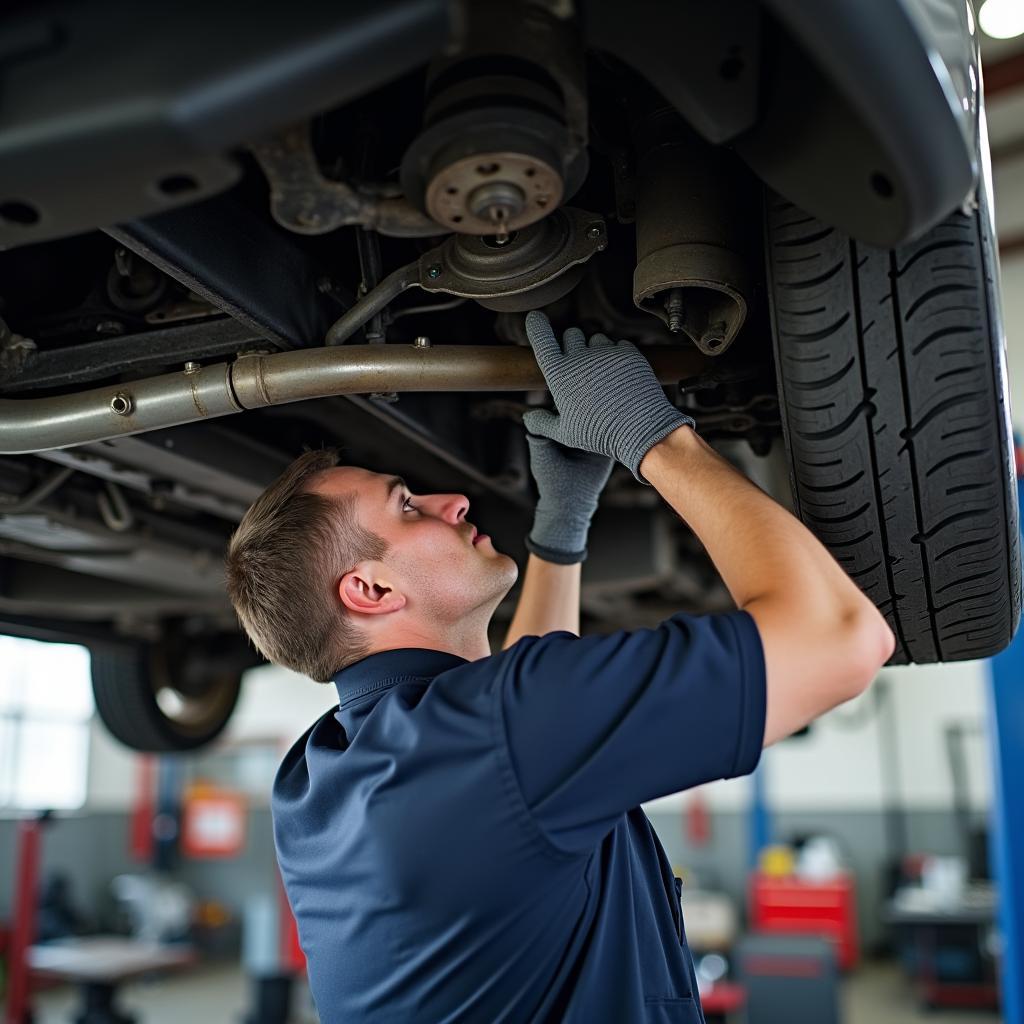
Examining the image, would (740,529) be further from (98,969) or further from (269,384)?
(98,969)

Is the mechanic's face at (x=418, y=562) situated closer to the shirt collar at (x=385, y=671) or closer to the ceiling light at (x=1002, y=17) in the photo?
the shirt collar at (x=385, y=671)

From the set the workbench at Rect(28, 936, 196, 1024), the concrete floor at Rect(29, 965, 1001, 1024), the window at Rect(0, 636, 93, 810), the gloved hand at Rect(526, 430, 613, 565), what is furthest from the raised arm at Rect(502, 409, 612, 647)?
the window at Rect(0, 636, 93, 810)

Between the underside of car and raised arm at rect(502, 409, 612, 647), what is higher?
the underside of car

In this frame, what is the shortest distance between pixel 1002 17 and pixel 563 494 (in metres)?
4.36

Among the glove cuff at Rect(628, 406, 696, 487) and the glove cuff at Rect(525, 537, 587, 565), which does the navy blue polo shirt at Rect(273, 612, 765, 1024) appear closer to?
the glove cuff at Rect(628, 406, 696, 487)

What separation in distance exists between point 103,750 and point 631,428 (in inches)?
424

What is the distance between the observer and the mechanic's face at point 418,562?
1.32m

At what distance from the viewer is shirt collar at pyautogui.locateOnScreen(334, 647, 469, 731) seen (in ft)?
4.03

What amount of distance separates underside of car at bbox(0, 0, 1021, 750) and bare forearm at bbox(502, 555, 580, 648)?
0.24 m

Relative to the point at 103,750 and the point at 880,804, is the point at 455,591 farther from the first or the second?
the point at 103,750

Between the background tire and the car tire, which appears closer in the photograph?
the background tire

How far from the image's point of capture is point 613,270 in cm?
139

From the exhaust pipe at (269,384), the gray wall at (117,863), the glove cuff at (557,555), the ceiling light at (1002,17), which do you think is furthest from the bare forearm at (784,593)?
the gray wall at (117,863)

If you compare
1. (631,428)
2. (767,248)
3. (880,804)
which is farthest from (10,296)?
(880,804)
